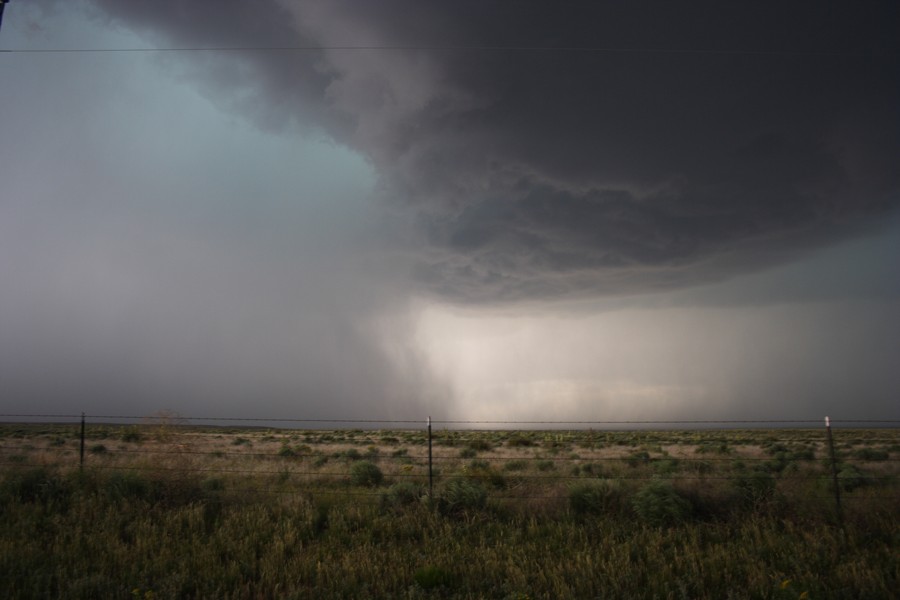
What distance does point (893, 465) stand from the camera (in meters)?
22.0

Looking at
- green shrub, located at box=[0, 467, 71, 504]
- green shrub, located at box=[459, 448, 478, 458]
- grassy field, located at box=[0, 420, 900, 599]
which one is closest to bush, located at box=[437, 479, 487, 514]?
grassy field, located at box=[0, 420, 900, 599]

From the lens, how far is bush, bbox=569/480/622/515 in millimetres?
10672

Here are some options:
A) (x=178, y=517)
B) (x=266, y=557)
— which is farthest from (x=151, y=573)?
(x=178, y=517)

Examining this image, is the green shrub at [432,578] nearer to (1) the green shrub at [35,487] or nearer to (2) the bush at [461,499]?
(2) the bush at [461,499]

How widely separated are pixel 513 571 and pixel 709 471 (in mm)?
14921

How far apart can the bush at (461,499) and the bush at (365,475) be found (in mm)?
5632

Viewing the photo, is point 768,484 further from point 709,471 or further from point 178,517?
point 178,517

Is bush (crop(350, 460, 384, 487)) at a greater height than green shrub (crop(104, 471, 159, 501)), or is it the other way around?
green shrub (crop(104, 471, 159, 501))

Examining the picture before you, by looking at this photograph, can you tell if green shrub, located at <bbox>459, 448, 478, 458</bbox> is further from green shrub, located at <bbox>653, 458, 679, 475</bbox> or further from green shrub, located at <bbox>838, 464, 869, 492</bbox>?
green shrub, located at <bbox>838, 464, 869, 492</bbox>

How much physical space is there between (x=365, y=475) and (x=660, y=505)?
936cm

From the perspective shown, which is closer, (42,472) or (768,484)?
(768,484)

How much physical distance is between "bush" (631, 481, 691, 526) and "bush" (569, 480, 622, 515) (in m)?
0.55

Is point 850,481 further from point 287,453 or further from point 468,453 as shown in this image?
point 287,453

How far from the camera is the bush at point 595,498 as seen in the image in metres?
10.7
